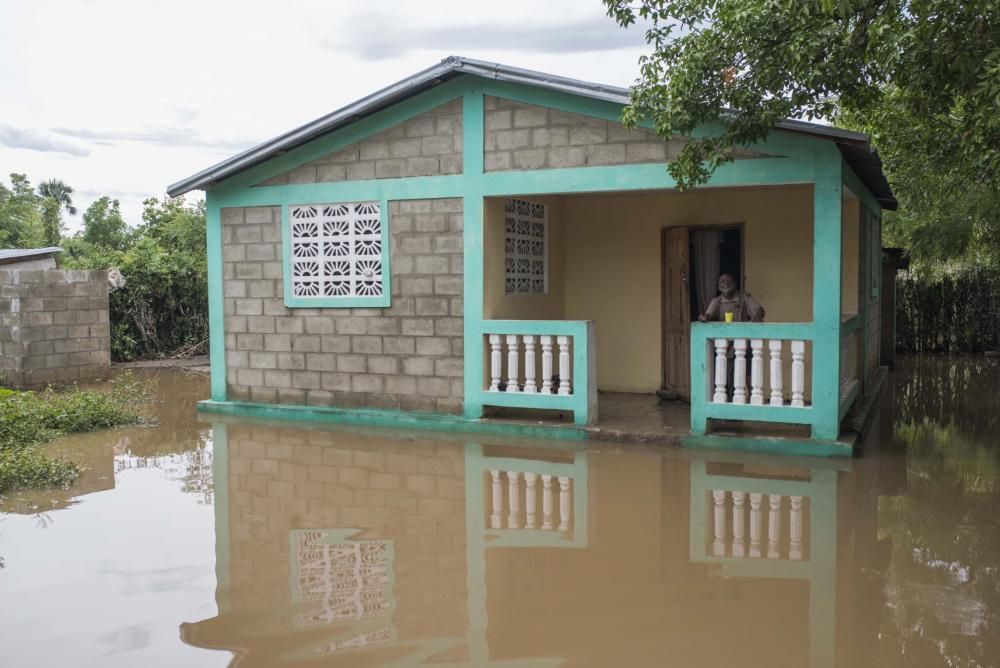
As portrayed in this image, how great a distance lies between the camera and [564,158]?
851 cm

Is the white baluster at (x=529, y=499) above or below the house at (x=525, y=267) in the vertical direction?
below

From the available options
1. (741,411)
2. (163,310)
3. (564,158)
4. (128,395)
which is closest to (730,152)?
(564,158)

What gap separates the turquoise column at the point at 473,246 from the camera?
8820 mm

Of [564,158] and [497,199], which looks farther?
[497,199]

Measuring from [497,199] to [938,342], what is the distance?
11271 mm

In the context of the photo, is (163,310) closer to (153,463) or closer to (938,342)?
(153,463)


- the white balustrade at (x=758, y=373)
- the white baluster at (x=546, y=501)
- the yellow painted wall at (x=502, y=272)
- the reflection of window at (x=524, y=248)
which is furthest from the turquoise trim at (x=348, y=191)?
the white baluster at (x=546, y=501)

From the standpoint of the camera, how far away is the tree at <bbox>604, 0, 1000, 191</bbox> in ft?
18.9

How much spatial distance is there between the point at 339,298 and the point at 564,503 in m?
4.07

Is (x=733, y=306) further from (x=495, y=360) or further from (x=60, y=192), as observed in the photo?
(x=60, y=192)

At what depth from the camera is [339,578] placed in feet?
16.0

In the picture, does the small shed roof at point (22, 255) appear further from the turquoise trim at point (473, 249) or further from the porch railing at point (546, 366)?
the porch railing at point (546, 366)

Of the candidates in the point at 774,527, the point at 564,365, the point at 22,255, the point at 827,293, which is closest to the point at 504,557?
the point at 774,527

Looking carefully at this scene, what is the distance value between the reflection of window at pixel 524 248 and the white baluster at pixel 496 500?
2.72 meters
